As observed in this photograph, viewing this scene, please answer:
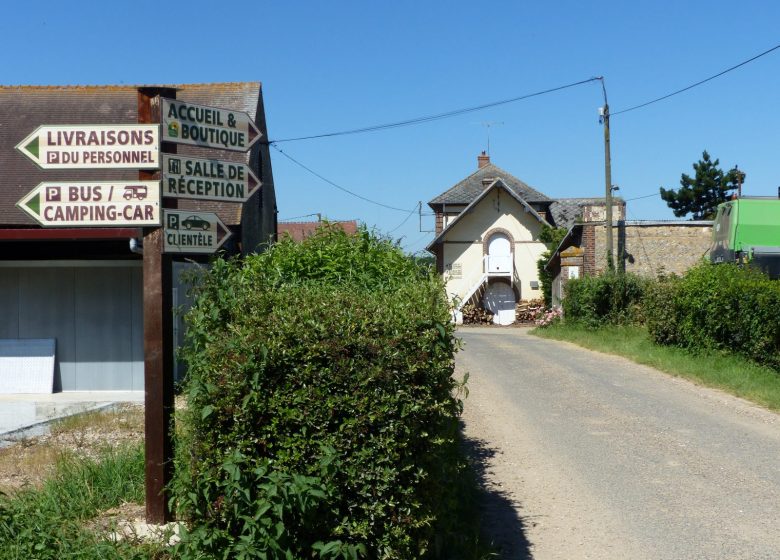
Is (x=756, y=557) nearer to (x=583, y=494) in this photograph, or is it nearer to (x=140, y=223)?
(x=583, y=494)

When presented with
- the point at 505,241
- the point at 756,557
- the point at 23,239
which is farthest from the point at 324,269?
the point at 505,241

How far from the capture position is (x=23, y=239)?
13.0 m

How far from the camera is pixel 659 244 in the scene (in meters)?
30.9

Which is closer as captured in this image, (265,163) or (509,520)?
(509,520)

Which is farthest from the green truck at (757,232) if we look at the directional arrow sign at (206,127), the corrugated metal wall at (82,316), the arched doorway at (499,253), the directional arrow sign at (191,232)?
the arched doorway at (499,253)

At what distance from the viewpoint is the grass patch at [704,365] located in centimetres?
1305

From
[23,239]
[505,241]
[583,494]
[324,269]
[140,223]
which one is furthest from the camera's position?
[505,241]

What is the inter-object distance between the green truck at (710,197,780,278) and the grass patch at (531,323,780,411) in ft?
9.07

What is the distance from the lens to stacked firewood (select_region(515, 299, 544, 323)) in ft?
151

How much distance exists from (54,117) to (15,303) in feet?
17.7

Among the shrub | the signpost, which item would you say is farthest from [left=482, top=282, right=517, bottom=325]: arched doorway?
the signpost

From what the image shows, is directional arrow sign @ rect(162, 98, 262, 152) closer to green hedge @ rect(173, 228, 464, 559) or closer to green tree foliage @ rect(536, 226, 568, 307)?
green hedge @ rect(173, 228, 464, 559)

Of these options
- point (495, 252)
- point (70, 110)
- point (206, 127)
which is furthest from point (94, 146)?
point (495, 252)

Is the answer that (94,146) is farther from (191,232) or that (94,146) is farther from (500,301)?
(500,301)
